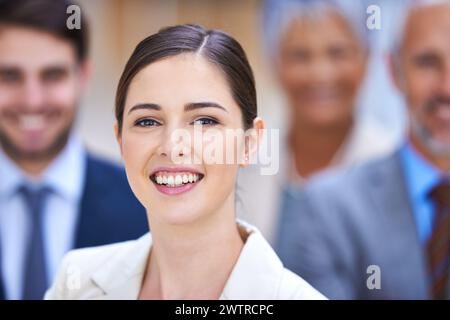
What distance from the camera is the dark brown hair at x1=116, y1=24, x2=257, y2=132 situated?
1.69m

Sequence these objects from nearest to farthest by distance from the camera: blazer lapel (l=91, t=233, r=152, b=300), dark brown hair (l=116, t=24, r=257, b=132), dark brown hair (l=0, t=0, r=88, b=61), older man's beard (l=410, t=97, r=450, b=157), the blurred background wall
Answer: dark brown hair (l=116, t=24, r=257, b=132) < blazer lapel (l=91, t=233, r=152, b=300) < the blurred background wall < dark brown hair (l=0, t=0, r=88, b=61) < older man's beard (l=410, t=97, r=450, b=157)

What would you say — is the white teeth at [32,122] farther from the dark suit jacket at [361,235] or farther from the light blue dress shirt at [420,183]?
the light blue dress shirt at [420,183]

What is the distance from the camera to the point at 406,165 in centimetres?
229

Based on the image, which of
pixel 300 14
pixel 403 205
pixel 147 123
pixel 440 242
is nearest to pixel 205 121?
pixel 147 123

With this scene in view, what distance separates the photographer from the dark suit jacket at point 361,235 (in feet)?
7.12

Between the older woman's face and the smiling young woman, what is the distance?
50 centimetres

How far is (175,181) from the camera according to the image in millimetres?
1729

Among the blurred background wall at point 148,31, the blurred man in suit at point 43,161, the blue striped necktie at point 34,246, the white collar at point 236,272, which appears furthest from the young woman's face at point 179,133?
the blue striped necktie at point 34,246

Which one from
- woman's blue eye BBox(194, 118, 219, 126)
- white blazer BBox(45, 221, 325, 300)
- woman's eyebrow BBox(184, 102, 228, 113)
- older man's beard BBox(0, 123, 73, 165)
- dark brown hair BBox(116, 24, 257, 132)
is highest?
dark brown hair BBox(116, 24, 257, 132)

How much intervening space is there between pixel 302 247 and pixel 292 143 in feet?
1.11

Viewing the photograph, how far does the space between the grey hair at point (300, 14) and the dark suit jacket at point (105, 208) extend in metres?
0.62

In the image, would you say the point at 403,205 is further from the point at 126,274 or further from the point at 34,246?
the point at 34,246

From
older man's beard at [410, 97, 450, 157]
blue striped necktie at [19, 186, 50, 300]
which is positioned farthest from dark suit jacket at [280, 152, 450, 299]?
blue striped necktie at [19, 186, 50, 300]

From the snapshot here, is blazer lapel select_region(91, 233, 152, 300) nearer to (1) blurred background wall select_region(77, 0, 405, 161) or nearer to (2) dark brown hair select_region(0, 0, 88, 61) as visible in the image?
(1) blurred background wall select_region(77, 0, 405, 161)
